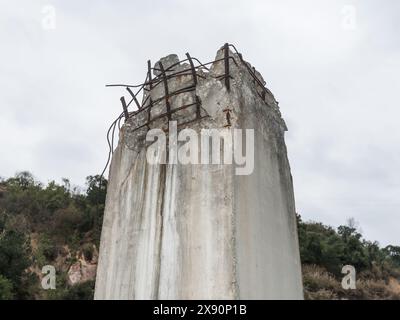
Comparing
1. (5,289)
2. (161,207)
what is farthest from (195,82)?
(5,289)

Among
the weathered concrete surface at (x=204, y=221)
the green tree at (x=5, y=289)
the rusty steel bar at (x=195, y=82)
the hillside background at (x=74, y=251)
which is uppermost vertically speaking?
the hillside background at (x=74, y=251)

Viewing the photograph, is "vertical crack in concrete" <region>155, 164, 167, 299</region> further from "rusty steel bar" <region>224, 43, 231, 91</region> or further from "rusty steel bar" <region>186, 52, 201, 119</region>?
"rusty steel bar" <region>224, 43, 231, 91</region>

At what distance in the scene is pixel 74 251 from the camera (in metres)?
21.5

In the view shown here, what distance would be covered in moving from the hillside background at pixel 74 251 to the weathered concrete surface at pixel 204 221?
500 inches

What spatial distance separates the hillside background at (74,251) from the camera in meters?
16.1

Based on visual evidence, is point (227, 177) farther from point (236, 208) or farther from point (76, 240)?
point (76, 240)

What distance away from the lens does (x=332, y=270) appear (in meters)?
20.3

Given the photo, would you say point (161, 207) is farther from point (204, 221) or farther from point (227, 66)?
point (227, 66)

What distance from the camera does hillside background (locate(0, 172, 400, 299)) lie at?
16.1 m

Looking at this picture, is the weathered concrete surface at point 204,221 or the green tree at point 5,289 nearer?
the weathered concrete surface at point 204,221

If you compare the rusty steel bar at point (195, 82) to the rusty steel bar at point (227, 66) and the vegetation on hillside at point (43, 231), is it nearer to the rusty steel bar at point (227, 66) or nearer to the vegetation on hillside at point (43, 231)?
the rusty steel bar at point (227, 66)

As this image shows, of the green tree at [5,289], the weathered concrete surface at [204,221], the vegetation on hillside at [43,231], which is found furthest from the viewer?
the vegetation on hillside at [43,231]

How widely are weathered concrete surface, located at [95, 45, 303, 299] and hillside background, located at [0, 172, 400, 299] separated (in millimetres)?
12700

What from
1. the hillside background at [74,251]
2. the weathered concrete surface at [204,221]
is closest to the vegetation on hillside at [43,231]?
the hillside background at [74,251]
